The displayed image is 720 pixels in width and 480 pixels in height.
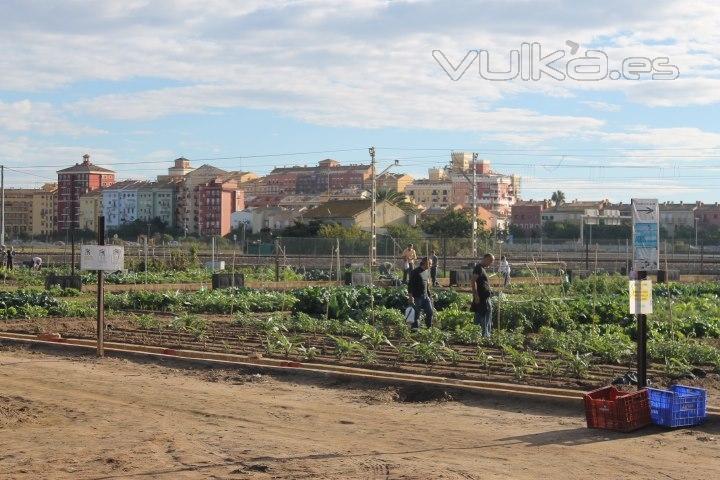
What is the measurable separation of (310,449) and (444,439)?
1.39 metres

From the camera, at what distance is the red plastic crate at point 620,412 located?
10445mm

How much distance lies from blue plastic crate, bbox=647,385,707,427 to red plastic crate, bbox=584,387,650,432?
0.09m

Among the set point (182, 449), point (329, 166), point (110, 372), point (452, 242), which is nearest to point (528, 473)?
point (182, 449)

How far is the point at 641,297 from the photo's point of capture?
11.2 meters

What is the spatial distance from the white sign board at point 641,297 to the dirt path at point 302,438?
1334 mm

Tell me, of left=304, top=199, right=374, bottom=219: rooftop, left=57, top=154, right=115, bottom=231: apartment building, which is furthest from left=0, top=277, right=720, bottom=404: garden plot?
left=57, top=154, right=115, bottom=231: apartment building

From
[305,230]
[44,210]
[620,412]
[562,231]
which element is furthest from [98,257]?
[44,210]

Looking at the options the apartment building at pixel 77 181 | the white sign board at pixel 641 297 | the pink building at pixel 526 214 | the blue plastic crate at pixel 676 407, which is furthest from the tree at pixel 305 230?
the blue plastic crate at pixel 676 407

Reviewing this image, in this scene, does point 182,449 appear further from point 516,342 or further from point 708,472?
point 516,342

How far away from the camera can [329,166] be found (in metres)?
188

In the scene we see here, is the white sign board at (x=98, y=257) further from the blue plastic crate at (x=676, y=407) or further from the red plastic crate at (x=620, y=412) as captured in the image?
the blue plastic crate at (x=676, y=407)

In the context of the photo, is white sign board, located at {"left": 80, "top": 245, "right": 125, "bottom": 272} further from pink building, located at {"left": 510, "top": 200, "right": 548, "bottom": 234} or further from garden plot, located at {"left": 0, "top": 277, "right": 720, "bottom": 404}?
pink building, located at {"left": 510, "top": 200, "right": 548, "bottom": 234}

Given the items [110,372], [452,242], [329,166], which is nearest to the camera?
[110,372]

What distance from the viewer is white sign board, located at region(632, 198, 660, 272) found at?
10.9 meters
